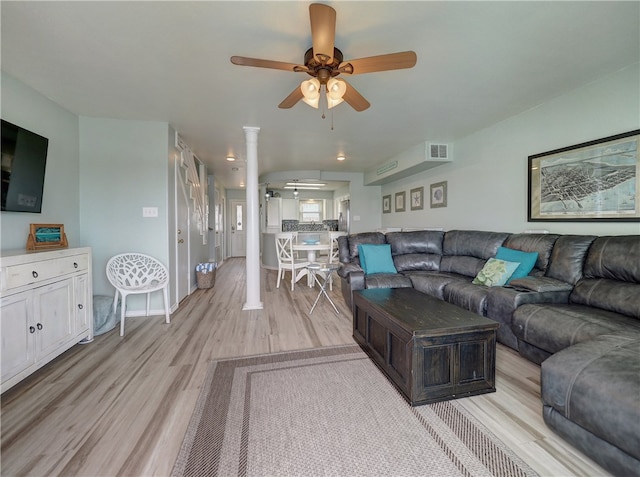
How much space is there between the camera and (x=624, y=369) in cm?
122

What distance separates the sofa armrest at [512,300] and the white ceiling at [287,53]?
1900 mm

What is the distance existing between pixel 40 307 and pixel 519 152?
4998 mm

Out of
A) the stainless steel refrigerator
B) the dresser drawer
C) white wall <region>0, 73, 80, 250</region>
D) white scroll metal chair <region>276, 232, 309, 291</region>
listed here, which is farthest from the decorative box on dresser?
the stainless steel refrigerator

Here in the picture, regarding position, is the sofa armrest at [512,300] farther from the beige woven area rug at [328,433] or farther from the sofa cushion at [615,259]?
the beige woven area rug at [328,433]

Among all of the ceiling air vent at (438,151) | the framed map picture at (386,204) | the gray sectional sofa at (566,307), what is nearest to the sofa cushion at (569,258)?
the gray sectional sofa at (566,307)

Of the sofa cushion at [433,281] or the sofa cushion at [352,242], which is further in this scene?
the sofa cushion at [352,242]

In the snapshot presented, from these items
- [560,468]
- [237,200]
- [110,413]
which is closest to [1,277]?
[110,413]

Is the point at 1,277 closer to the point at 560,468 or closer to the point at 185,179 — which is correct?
the point at 185,179

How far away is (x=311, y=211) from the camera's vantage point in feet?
32.6

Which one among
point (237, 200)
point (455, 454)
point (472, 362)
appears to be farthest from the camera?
point (237, 200)

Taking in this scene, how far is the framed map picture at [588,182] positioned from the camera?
2.35m

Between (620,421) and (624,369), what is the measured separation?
25 cm

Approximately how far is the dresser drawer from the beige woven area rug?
1447mm

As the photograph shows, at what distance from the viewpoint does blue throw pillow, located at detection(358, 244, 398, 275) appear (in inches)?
146
